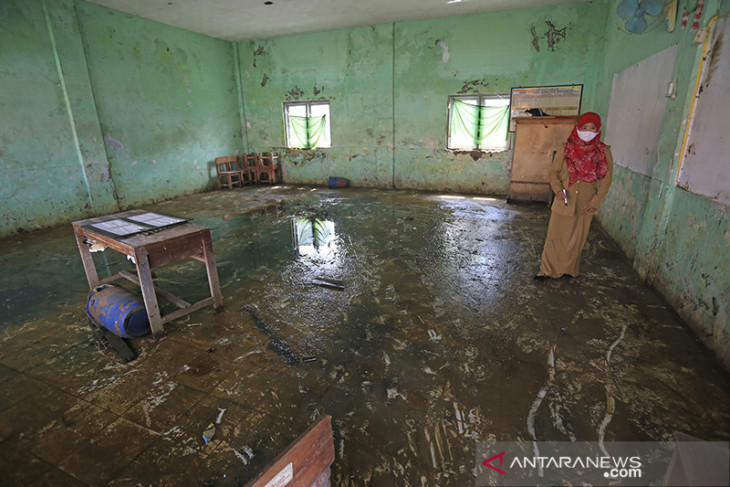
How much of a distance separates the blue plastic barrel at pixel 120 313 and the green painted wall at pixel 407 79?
695cm

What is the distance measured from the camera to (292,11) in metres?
6.88

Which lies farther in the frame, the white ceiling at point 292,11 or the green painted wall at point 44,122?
the white ceiling at point 292,11

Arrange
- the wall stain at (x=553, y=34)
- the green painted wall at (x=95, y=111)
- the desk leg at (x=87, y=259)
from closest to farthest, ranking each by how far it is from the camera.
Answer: the desk leg at (x=87, y=259), the green painted wall at (x=95, y=111), the wall stain at (x=553, y=34)

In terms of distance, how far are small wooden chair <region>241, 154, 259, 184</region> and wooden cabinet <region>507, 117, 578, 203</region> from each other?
21.3ft

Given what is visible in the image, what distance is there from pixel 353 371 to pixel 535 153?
6291 millimetres

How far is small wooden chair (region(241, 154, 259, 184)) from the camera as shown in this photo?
968 cm

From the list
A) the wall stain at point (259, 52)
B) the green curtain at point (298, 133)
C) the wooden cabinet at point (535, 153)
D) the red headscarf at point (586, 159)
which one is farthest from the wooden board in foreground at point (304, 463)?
the wall stain at point (259, 52)

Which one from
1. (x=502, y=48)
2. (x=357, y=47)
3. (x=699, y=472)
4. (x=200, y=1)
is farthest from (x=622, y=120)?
(x=200, y=1)

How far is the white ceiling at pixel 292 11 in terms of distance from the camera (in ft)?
21.1

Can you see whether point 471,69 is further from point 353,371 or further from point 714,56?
point 353,371

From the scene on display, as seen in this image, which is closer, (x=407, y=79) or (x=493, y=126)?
(x=493, y=126)

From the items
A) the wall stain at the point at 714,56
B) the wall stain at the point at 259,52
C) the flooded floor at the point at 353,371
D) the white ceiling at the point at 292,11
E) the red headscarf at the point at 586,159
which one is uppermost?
the white ceiling at the point at 292,11

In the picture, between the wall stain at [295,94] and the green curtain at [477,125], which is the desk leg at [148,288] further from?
the wall stain at [295,94]

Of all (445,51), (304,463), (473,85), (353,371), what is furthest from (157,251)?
(445,51)
